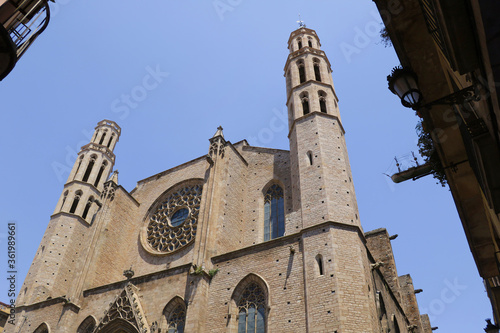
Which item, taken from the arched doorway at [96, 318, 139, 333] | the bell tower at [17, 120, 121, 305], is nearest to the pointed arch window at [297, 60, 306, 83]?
the bell tower at [17, 120, 121, 305]

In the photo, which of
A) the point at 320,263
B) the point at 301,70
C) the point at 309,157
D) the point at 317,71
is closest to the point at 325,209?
the point at 320,263

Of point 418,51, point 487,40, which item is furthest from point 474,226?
point 487,40

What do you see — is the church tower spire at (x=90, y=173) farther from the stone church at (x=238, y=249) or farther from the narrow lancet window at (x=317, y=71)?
the narrow lancet window at (x=317, y=71)

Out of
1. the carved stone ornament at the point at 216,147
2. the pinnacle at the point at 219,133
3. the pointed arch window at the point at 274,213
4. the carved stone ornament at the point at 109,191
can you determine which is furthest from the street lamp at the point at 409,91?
the carved stone ornament at the point at 109,191

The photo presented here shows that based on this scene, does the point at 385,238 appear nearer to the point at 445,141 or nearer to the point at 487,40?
the point at 445,141

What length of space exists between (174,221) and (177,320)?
246 inches

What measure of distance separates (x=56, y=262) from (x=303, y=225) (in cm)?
1357

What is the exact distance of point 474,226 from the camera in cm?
718

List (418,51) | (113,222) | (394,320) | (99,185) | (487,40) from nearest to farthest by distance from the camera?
(487,40)
(418,51)
(394,320)
(113,222)
(99,185)

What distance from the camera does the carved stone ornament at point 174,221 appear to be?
17484 millimetres

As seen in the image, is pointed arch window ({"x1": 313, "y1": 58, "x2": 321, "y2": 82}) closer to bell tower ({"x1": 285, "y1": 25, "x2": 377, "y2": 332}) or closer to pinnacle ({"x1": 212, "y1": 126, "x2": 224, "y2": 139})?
bell tower ({"x1": 285, "y1": 25, "x2": 377, "y2": 332})

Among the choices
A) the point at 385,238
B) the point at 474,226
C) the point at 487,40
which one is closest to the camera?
the point at 487,40

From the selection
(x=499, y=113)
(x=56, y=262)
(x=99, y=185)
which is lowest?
(x=499, y=113)

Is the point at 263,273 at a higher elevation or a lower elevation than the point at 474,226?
higher
